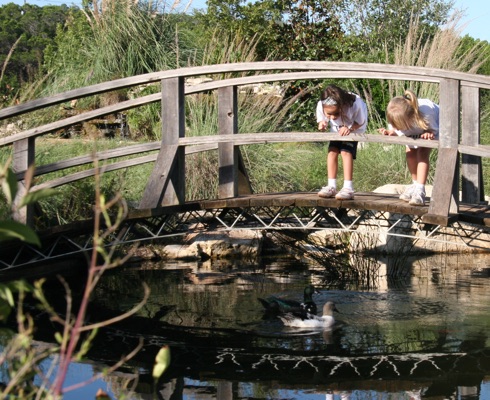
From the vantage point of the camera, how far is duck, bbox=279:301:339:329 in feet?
23.1

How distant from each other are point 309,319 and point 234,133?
189 centimetres

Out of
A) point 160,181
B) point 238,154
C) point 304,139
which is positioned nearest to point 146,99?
point 160,181

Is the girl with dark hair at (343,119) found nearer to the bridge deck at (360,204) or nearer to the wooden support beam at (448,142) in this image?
the bridge deck at (360,204)

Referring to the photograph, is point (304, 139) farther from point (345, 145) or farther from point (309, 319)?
point (309, 319)

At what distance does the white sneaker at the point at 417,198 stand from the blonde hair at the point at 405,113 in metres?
0.49

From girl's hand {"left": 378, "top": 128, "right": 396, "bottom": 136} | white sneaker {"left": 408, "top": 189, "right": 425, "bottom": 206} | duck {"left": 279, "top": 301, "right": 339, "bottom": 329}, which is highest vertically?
girl's hand {"left": 378, "top": 128, "right": 396, "bottom": 136}

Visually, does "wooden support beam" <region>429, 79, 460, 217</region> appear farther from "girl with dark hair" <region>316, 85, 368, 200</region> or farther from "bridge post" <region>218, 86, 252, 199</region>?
"bridge post" <region>218, 86, 252, 199</region>

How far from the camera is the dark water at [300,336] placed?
575cm

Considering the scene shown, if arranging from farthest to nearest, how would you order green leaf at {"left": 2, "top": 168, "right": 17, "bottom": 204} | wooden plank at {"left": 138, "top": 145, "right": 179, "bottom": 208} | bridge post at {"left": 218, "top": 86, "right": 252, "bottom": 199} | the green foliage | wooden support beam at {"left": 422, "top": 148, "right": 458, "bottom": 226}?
the green foliage < bridge post at {"left": 218, "top": 86, "right": 252, "bottom": 199} < wooden plank at {"left": 138, "top": 145, "right": 179, "bottom": 208} < wooden support beam at {"left": 422, "top": 148, "right": 458, "bottom": 226} < green leaf at {"left": 2, "top": 168, "right": 17, "bottom": 204}

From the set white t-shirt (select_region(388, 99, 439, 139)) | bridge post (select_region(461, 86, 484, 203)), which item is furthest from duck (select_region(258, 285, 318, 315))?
bridge post (select_region(461, 86, 484, 203))

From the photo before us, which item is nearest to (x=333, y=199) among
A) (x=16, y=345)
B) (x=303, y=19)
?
(x=16, y=345)

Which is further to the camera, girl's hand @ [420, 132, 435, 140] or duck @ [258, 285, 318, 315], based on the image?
duck @ [258, 285, 318, 315]

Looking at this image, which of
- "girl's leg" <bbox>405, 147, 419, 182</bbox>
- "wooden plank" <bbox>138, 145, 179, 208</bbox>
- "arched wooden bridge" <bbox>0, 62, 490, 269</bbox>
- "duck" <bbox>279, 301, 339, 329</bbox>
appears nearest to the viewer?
"arched wooden bridge" <bbox>0, 62, 490, 269</bbox>

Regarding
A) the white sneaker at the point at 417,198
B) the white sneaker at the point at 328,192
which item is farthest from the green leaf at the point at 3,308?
the white sneaker at the point at 328,192
